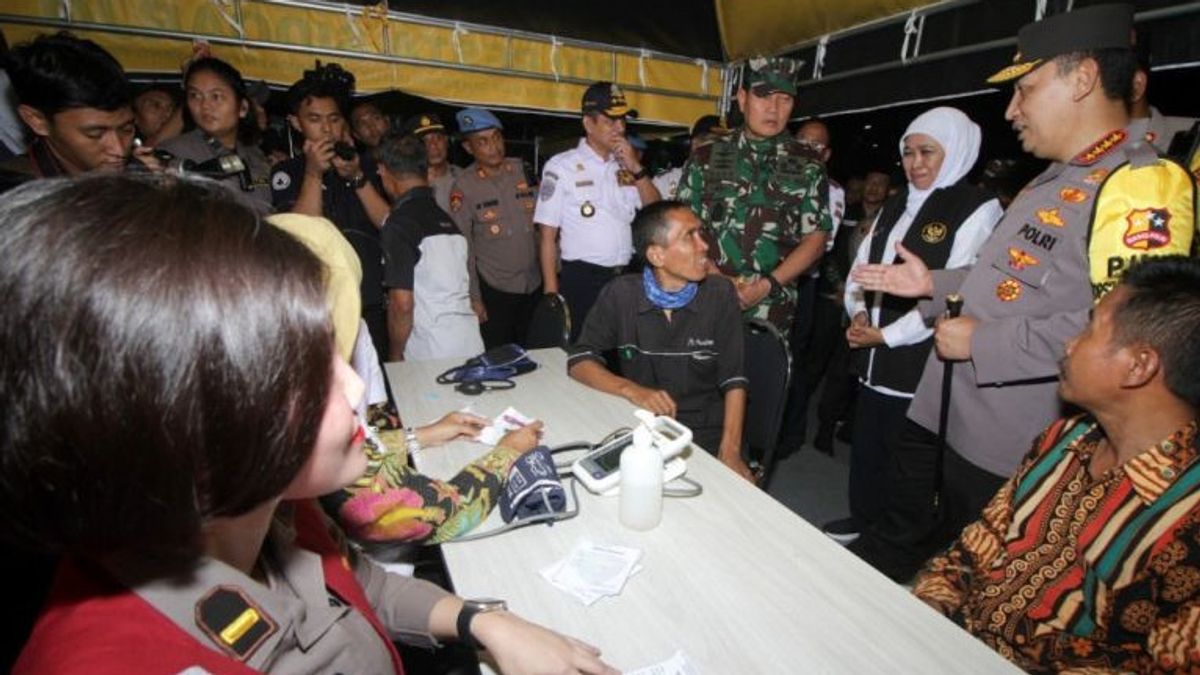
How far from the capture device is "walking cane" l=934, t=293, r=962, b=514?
1.80 meters

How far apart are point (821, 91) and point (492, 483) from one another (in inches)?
160

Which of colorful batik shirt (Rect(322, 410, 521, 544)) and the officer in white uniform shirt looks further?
the officer in white uniform shirt

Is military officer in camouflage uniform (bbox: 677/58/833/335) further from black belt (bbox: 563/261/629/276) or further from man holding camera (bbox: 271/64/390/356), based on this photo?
man holding camera (bbox: 271/64/390/356)

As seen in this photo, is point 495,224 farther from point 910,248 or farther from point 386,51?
point 910,248

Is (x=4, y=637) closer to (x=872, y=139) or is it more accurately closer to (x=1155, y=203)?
(x=1155, y=203)

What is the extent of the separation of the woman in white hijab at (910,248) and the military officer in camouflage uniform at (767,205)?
417mm

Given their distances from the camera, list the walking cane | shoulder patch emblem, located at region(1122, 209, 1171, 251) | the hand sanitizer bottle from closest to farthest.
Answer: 1. the hand sanitizer bottle
2. shoulder patch emblem, located at region(1122, 209, 1171, 251)
3. the walking cane

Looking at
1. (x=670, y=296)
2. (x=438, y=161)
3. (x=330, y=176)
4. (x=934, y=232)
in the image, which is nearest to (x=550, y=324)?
(x=670, y=296)

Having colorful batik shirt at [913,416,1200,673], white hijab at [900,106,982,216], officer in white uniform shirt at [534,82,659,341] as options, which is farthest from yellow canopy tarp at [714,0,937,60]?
colorful batik shirt at [913,416,1200,673]

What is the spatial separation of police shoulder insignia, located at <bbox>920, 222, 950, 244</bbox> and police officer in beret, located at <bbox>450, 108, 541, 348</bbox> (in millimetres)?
2575

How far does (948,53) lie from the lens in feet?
10.4

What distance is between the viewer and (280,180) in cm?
295

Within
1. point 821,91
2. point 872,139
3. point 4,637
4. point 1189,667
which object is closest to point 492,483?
point 4,637

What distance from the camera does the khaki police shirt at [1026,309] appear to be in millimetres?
1566
